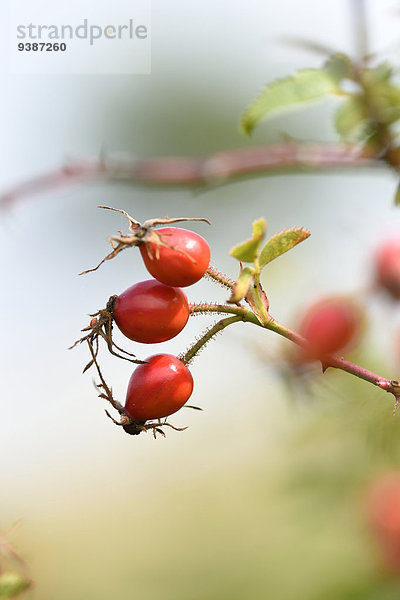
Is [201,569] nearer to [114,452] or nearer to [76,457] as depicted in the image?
[114,452]

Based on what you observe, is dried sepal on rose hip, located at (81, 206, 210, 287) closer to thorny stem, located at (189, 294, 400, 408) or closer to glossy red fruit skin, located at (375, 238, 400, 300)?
thorny stem, located at (189, 294, 400, 408)

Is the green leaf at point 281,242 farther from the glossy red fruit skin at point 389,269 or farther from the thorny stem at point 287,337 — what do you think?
the glossy red fruit skin at point 389,269

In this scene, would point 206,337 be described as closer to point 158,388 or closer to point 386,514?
point 158,388

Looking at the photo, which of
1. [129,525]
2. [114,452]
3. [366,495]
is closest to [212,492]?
[129,525]

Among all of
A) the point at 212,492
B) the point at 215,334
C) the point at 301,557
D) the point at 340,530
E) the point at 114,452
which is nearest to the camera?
the point at 215,334

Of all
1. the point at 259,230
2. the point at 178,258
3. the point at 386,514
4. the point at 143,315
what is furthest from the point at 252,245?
the point at 386,514

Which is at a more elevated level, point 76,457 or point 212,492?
point 212,492

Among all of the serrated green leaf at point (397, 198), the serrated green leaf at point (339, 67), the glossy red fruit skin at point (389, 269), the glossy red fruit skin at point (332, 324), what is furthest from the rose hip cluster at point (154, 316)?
the glossy red fruit skin at point (389, 269)
